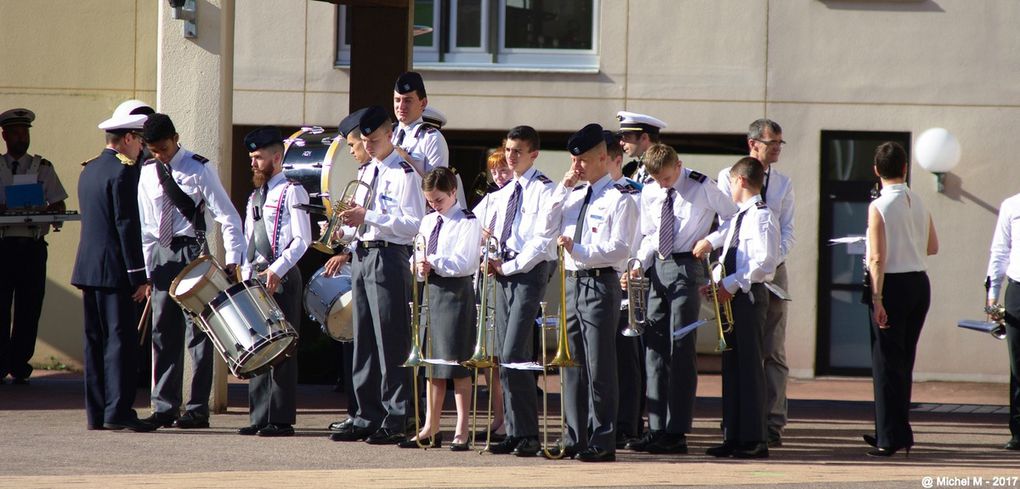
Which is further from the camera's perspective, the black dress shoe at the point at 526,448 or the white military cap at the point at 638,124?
the white military cap at the point at 638,124

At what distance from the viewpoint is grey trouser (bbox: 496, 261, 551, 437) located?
8508mm

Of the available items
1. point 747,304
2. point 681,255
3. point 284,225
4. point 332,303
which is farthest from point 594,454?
point 284,225

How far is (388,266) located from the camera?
29.6 ft

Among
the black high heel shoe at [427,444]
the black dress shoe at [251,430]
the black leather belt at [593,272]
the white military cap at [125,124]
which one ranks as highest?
the white military cap at [125,124]

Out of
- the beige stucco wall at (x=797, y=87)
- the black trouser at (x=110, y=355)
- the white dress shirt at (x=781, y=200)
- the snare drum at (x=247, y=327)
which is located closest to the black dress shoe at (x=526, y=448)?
the snare drum at (x=247, y=327)

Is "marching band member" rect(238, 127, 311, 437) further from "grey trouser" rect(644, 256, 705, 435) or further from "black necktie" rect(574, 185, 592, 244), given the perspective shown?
"grey trouser" rect(644, 256, 705, 435)

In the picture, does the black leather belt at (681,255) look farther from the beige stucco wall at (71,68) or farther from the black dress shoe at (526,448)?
the beige stucco wall at (71,68)

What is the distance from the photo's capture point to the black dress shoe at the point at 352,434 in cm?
926

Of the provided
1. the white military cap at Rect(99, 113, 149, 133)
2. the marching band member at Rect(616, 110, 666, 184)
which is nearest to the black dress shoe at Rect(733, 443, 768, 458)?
the marching band member at Rect(616, 110, 666, 184)

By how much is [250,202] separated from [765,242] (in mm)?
3313

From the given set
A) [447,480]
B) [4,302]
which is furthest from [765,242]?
[4,302]

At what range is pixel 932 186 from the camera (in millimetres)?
14469

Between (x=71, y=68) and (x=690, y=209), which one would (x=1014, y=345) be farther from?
(x=71, y=68)

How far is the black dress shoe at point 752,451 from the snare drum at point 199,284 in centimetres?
317
